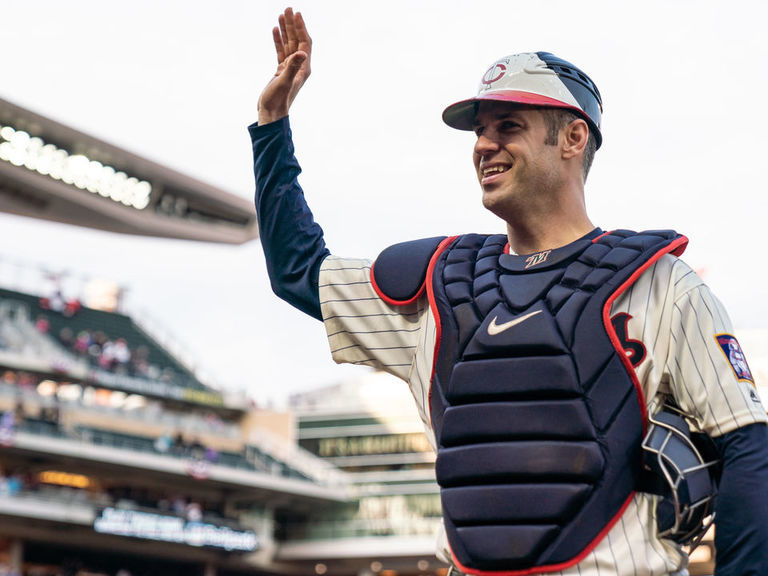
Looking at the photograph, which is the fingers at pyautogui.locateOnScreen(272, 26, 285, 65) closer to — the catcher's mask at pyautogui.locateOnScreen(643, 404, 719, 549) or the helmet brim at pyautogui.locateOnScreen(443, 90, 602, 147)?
the helmet brim at pyautogui.locateOnScreen(443, 90, 602, 147)

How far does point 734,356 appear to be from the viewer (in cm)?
199

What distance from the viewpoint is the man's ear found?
2234mm

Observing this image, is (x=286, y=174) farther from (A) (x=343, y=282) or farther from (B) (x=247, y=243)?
(B) (x=247, y=243)

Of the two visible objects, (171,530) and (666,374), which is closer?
(666,374)

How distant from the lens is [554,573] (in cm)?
195

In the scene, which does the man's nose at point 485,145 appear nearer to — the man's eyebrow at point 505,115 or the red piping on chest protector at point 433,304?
the man's eyebrow at point 505,115

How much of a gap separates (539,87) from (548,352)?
54cm

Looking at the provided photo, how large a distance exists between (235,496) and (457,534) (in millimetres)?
34590

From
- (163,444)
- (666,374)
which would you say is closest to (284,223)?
(666,374)

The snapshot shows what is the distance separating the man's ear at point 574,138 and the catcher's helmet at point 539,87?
0.06 feet

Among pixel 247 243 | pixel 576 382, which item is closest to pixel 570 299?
pixel 576 382

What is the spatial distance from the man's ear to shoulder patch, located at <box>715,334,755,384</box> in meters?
0.50

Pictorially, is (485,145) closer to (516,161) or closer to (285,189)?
(516,161)

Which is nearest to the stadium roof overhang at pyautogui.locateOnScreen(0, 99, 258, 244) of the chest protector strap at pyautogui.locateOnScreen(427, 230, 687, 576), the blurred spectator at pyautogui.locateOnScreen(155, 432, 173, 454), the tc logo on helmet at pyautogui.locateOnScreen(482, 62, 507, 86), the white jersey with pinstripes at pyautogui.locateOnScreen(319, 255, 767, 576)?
the blurred spectator at pyautogui.locateOnScreen(155, 432, 173, 454)
